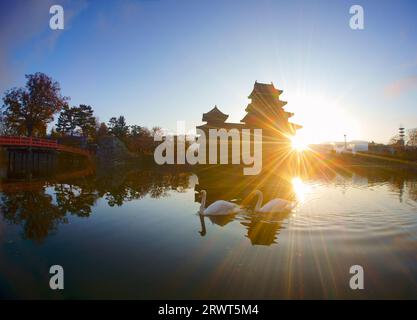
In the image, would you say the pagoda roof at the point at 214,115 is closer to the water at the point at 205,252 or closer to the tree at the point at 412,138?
the water at the point at 205,252

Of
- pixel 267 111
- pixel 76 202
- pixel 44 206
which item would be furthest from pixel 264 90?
pixel 44 206

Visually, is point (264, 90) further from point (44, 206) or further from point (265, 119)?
point (44, 206)

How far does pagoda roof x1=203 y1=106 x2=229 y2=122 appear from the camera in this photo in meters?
34.0

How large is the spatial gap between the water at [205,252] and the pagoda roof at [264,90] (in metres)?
23.1

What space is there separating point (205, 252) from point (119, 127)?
6053cm

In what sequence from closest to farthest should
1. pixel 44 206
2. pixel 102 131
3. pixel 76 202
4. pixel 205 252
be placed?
pixel 205 252
pixel 44 206
pixel 76 202
pixel 102 131

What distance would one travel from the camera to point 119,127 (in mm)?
63375

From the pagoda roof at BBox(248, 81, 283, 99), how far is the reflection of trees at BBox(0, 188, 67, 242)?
24.5 m

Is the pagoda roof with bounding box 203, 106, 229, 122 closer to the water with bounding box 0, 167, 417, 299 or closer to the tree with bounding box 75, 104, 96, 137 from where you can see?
the water with bounding box 0, 167, 417, 299

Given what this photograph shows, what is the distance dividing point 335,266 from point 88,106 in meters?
61.4

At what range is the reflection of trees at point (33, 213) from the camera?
8586mm
